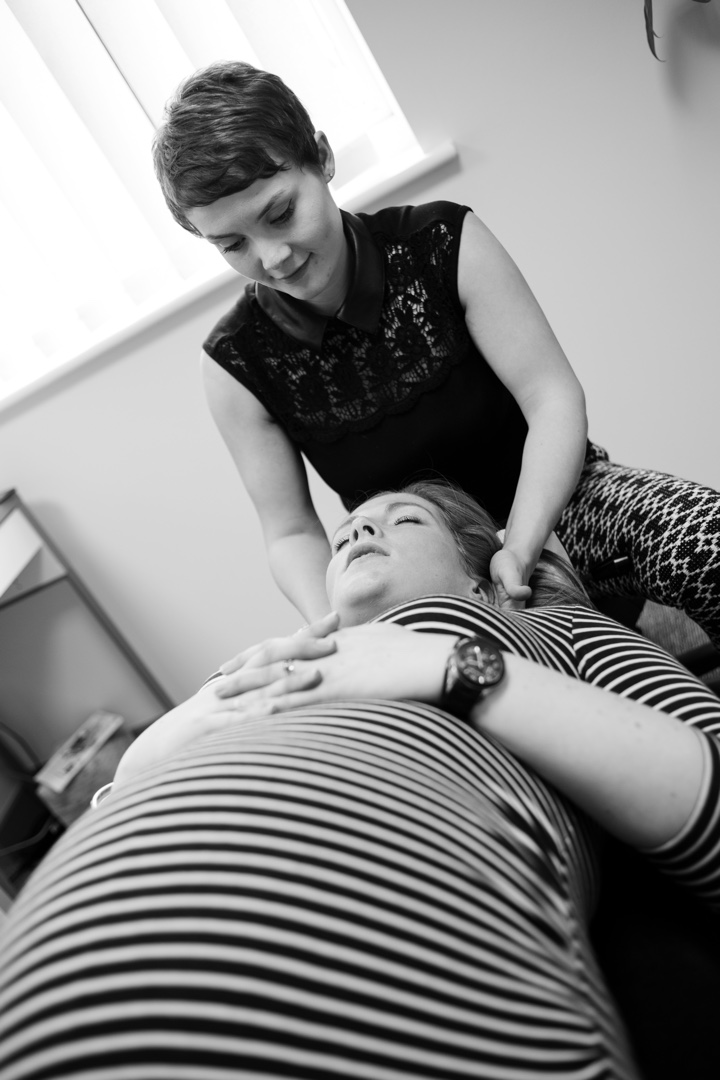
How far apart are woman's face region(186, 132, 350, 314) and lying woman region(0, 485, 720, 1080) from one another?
0.61 meters

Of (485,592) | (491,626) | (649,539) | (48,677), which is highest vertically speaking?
(491,626)

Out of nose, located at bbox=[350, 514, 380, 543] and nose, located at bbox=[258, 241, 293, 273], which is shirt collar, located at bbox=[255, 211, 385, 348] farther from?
nose, located at bbox=[350, 514, 380, 543]

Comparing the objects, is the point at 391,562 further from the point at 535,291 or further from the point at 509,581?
the point at 535,291

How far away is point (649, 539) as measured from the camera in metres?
1.11

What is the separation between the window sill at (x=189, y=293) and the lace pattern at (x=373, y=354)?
72cm

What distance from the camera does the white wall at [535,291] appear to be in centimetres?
178

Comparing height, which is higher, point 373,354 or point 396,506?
point 373,354

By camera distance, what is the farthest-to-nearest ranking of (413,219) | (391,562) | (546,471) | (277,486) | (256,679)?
(277,486), (413,219), (546,471), (391,562), (256,679)

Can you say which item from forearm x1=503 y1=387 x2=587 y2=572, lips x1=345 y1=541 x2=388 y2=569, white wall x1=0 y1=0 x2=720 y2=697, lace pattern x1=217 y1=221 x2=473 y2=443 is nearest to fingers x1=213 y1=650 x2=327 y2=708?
lips x1=345 y1=541 x2=388 y2=569

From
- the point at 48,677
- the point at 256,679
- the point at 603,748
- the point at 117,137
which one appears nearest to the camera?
the point at 603,748

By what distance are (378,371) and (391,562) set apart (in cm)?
47

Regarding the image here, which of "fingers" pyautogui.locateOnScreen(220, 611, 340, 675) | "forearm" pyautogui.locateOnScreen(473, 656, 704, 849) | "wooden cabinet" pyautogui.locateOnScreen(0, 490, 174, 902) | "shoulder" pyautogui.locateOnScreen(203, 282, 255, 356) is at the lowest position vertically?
"wooden cabinet" pyautogui.locateOnScreen(0, 490, 174, 902)

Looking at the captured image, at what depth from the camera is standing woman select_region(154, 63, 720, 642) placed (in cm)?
105

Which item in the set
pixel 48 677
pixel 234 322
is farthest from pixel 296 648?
pixel 48 677
